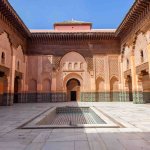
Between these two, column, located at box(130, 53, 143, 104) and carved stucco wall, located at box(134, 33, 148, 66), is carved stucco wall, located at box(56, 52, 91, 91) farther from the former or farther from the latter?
carved stucco wall, located at box(134, 33, 148, 66)

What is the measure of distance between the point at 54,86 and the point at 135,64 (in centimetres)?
587

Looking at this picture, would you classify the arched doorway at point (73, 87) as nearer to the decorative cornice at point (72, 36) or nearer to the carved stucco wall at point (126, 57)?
the decorative cornice at point (72, 36)

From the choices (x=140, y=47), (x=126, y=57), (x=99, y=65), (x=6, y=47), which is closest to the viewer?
(x=6, y=47)

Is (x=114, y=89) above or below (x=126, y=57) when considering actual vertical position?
below

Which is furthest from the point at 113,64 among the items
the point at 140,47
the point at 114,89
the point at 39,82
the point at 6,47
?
the point at 6,47

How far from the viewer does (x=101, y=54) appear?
13.4 m

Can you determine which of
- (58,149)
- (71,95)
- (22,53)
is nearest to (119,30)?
(71,95)

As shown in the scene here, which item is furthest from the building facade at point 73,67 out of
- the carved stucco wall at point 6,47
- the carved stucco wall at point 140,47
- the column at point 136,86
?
the carved stucco wall at point 6,47

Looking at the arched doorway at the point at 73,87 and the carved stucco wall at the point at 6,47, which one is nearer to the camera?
the carved stucco wall at the point at 6,47

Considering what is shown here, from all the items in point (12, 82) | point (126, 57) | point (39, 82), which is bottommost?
point (12, 82)

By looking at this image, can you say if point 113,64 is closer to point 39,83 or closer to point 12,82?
point 39,83

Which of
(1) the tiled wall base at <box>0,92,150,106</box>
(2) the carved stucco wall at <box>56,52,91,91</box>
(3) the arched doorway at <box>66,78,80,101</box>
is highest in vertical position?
(2) the carved stucco wall at <box>56,52,91,91</box>

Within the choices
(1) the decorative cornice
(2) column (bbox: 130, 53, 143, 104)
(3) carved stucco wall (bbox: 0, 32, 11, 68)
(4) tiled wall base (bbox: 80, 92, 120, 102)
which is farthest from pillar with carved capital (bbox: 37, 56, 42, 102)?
(2) column (bbox: 130, 53, 143, 104)

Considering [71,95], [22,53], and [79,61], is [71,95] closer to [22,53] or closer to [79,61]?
[79,61]
